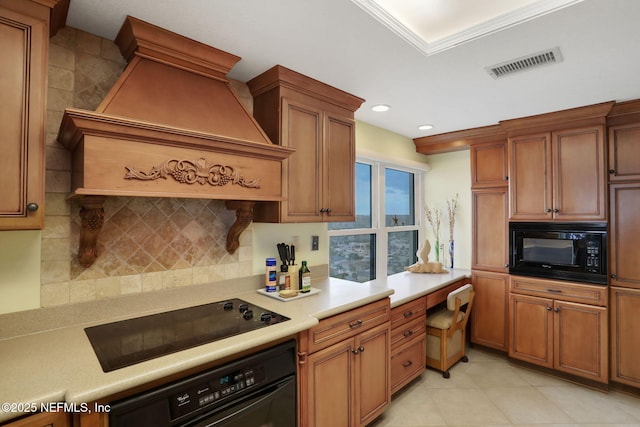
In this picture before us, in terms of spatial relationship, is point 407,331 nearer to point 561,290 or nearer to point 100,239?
point 561,290

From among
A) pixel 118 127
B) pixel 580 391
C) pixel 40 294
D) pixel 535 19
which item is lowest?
pixel 580 391

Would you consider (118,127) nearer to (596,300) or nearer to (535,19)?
(535,19)

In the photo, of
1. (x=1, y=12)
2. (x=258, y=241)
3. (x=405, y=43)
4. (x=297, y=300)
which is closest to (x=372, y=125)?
(x=405, y=43)

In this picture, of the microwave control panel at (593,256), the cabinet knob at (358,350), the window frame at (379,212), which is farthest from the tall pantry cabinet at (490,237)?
the cabinet knob at (358,350)

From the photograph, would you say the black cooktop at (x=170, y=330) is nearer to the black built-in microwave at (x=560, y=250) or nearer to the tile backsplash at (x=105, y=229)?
the tile backsplash at (x=105, y=229)

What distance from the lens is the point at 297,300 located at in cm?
203

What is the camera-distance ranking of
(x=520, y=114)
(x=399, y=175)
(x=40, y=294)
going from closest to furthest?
(x=40, y=294)
(x=520, y=114)
(x=399, y=175)

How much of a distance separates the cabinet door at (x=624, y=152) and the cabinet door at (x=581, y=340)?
1138 mm

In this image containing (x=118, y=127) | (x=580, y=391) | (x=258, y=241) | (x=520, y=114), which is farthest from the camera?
(x=520, y=114)

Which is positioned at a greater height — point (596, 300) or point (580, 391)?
point (596, 300)

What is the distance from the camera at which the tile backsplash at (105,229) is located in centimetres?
151

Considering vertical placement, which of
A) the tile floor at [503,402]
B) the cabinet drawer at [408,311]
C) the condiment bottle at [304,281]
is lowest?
the tile floor at [503,402]

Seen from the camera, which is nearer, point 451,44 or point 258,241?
point 451,44

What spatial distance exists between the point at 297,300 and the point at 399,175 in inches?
95.3
